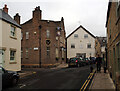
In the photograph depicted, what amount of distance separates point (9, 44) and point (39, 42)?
1107 cm

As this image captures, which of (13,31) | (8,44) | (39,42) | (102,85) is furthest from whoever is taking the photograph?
(39,42)

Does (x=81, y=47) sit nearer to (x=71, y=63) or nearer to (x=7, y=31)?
(x=71, y=63)

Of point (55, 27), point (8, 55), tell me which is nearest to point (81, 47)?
point (55, 27)

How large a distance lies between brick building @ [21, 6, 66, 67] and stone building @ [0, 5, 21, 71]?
861 centimetres

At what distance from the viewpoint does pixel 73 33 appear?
44.7 meters

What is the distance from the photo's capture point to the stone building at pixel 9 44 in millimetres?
14914

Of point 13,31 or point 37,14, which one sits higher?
point 37,14

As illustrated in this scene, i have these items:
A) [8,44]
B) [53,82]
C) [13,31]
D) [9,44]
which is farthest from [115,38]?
[13,31]

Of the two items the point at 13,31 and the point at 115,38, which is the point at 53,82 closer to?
the point at 115,38

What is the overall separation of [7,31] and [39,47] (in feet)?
37.4

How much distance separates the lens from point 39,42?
27.0 meters

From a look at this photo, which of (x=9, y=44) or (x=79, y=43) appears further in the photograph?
(x=79, y=43)

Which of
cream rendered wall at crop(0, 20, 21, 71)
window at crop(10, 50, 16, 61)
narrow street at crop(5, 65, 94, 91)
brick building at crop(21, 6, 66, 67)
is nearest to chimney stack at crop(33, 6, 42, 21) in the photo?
brick building at crop(21, 6, 66, 67)

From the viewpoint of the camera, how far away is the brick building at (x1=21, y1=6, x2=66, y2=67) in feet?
87.3
